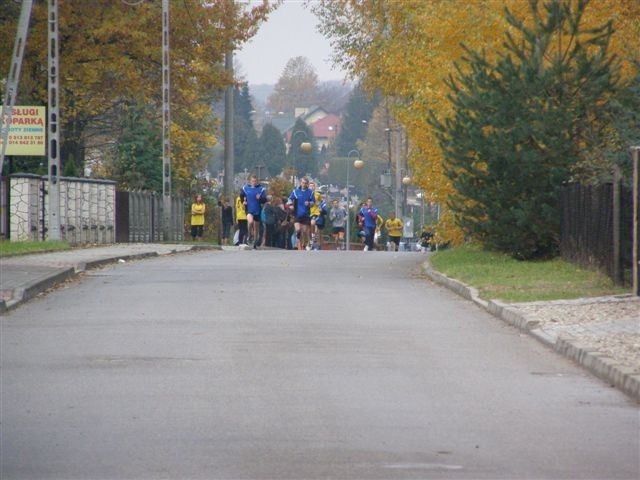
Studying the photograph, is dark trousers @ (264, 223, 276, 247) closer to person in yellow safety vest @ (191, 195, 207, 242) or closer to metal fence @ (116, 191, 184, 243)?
metal fence @ (116, 191, 184, 243)

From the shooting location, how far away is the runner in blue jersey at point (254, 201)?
132 ft

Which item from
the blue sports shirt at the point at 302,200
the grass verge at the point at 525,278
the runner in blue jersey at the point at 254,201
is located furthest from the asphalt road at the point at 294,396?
the runner in blue jersey at the point at 254,201

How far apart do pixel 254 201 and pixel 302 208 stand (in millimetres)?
1298

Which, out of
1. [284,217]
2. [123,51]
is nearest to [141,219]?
[284,217]

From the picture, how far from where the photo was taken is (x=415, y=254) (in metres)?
37.0

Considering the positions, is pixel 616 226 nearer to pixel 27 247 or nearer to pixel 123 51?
pixel 27 247

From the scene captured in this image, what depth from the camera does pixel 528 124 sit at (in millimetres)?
23938

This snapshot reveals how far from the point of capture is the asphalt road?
25.1ft

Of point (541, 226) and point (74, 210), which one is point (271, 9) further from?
point (541, 226)

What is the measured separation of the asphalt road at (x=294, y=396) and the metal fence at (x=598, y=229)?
2376 mm

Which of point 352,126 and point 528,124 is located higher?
point 352,126

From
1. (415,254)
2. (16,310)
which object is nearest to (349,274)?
(16,310)

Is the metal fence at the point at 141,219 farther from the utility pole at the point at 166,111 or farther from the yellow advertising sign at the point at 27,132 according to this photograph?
the yellow advertising sign at the point at 27,132

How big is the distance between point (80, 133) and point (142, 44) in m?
12.3
